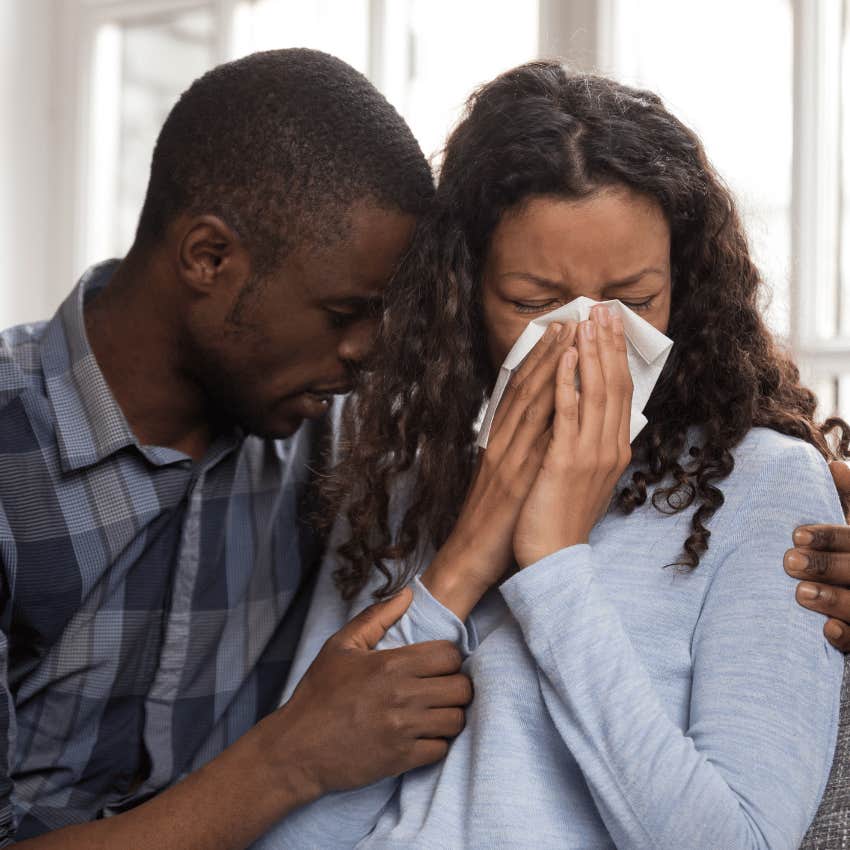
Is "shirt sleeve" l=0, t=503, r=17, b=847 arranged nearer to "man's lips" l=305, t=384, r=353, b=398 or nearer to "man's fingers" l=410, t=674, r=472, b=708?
"man's lips" l=305, t=384, r=353, b=398

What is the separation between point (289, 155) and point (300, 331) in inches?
8.5

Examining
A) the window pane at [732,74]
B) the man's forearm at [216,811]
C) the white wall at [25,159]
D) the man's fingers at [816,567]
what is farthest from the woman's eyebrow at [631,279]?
the white wall at [25,159]

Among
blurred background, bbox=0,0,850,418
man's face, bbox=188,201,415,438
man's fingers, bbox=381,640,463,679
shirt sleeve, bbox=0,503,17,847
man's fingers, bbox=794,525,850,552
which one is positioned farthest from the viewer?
blurred background, bbox=0,0,850,418

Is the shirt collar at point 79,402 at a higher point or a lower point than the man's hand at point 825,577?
higher

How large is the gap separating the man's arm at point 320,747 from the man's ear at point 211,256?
478 mm

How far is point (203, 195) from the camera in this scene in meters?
1.51

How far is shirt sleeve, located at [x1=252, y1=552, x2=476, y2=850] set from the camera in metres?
1.22

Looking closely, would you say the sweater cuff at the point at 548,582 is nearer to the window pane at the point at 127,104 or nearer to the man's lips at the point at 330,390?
the man's lips at the point at 330,390

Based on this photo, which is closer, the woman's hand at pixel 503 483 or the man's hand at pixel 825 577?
the man's hand at pixel 825 577

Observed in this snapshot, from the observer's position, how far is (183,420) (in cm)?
159

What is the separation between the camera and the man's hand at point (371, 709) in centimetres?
119

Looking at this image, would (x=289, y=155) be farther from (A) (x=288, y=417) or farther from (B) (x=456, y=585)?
(B) (x=456, y=585)

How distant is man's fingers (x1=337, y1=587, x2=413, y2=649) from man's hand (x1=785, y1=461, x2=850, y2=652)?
395 millimetres

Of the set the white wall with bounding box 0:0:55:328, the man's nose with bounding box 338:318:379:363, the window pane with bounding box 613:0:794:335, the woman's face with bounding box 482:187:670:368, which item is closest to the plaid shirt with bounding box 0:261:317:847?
the man's nose with bounding box 338:318:379:363
